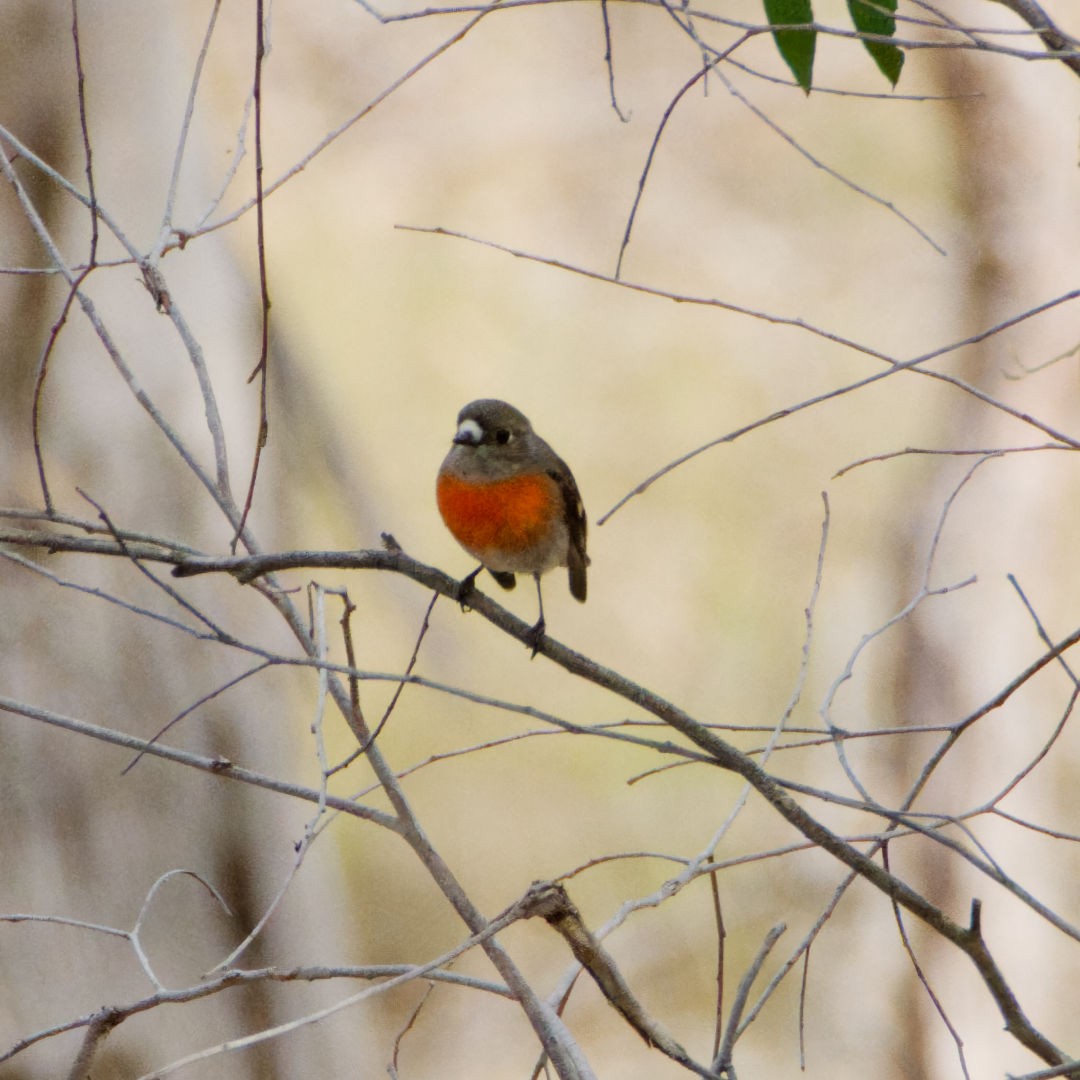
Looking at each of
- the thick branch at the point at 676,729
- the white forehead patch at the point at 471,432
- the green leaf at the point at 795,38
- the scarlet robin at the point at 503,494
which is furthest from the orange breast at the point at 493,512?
the green leaf at the point at 795,38

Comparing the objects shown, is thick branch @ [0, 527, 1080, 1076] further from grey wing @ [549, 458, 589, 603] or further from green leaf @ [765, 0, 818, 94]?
grey wing @ [549, 458, 589, 603]

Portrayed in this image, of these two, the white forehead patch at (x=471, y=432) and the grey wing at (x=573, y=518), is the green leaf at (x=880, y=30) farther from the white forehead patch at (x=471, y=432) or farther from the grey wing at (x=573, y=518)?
the grey wing at (x=573, y=518)

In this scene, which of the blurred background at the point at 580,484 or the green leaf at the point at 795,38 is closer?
the green leaf at the point at 795,38

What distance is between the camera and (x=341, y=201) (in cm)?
859

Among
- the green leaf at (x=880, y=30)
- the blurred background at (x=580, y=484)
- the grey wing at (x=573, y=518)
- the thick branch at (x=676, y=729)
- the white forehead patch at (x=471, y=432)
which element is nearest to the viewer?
the thick branch at (x=676, y=729)

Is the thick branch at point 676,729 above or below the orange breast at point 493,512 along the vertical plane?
below

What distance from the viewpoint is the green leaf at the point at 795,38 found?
2320mm

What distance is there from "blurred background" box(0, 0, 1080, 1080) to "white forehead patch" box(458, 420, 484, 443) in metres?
1.24

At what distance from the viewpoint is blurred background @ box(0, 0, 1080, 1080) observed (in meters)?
4.41

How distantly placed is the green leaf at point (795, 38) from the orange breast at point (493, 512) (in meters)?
1.47

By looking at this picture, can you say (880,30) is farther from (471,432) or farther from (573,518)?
(573,518)

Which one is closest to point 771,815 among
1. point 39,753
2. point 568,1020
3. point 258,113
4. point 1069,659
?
point 568,1020

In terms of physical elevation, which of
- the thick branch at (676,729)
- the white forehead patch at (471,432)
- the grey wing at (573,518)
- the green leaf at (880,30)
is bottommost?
the thick branch at (676,729)

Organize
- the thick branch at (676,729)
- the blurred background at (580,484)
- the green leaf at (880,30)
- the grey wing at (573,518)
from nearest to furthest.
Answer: the thick branch at (676,729)
the green leaf at (880,30)
the grey wing at (573,518)
the blurred background at (580,484)
